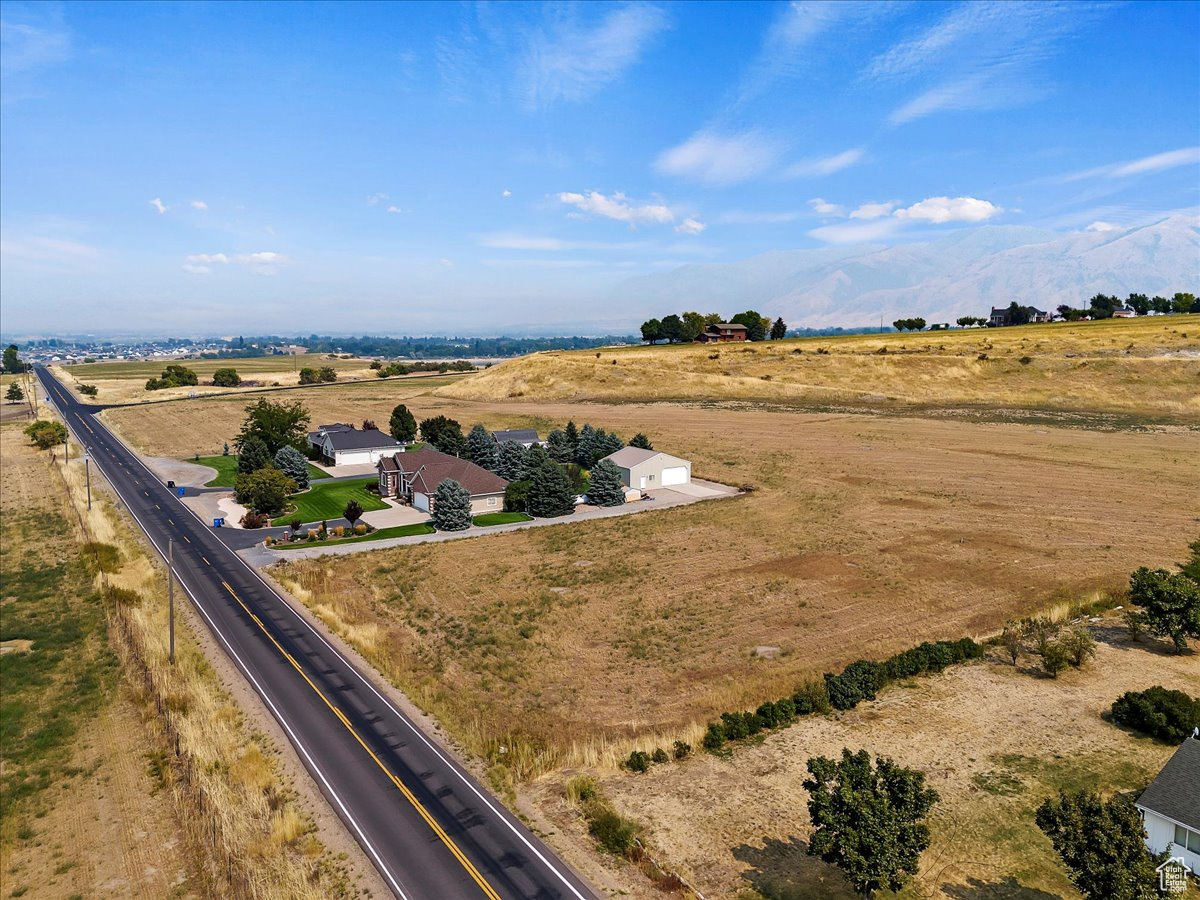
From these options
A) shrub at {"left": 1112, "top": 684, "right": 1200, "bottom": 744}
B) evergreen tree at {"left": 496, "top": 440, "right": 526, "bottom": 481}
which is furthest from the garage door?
shrub at {"left": 1112, "top": 684, "right": 1200, "bottom": 744}

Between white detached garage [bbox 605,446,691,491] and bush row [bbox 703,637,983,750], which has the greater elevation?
white detached garage [bbox 605,446,691,491]

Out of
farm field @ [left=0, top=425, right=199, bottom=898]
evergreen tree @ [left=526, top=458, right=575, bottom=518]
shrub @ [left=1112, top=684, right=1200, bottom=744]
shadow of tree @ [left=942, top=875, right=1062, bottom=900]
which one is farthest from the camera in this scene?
evergreen tree @ [left=526, top=458, right=575, bottom=518]

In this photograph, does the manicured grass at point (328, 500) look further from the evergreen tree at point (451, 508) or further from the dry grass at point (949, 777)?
the dry grass at point (949, 777)

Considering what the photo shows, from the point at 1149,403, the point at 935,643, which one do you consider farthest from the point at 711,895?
the point at 1149,403

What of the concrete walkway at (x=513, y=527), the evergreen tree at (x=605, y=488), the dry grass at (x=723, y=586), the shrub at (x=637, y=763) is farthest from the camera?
the evergreen tree at (x=605, y=488)

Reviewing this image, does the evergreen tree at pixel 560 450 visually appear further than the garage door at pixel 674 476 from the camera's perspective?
Yes

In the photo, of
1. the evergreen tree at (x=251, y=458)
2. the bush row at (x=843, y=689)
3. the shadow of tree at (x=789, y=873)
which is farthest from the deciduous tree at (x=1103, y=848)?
the evergreen tree at (x=251, y=458)

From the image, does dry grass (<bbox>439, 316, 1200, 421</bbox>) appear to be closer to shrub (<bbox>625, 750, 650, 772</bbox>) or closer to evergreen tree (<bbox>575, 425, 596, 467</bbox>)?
evergreen tree (<bbox>575, 425, 596, 467</bbox>)
